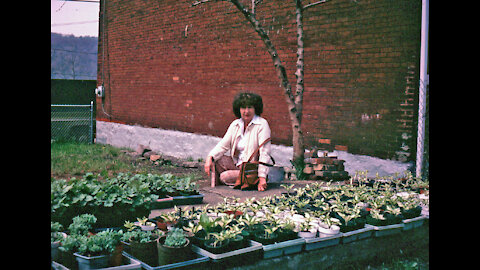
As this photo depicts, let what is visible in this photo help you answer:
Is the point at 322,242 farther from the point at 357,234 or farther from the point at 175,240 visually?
the point at 175,240

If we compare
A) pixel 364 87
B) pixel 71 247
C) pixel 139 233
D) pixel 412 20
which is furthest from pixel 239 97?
pixel 71 247

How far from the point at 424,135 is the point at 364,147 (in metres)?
1.30

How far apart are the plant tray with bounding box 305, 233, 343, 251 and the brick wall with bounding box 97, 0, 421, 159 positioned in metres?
3.32

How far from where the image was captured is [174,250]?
112 inches

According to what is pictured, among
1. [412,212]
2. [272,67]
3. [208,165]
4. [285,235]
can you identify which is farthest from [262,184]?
[272,67]

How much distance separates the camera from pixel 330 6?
7262 mm

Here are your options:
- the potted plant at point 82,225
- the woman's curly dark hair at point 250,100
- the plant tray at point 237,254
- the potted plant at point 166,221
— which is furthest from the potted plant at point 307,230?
the woman's curly dark hair at point 250,100

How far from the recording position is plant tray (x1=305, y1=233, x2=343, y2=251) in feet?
11.1

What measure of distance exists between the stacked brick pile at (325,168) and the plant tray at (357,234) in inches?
117

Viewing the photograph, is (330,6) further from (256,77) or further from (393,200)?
(393,200)

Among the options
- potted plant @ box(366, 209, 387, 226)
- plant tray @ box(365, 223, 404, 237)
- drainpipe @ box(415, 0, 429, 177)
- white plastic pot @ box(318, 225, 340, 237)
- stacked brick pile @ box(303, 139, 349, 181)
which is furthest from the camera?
stacked brick pile @ box(303, 139, 349, 181)

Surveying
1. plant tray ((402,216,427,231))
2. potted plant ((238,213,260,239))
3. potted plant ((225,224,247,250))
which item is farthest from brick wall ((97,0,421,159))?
potted plant ((225,224,247,250))

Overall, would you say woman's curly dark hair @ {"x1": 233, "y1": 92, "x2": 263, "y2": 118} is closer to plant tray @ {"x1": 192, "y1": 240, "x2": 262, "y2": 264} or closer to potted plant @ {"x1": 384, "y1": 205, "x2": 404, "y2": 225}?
potted plant @ {"x1": 384, "y1": 205, "x2": 404, "y2": 225}

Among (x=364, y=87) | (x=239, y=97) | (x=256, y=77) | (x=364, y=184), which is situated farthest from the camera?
(x=256, y=77)
